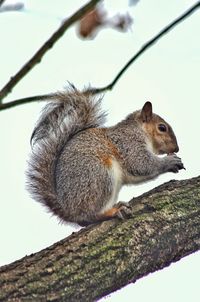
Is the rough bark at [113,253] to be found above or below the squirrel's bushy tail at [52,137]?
below

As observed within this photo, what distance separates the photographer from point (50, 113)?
9.64ft

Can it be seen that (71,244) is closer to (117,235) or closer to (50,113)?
(117,235)

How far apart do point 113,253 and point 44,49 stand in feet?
4.34

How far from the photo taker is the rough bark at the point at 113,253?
2014mm

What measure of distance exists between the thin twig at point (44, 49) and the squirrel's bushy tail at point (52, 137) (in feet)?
5.97

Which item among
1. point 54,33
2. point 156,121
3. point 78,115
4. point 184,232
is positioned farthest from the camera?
point 156,121

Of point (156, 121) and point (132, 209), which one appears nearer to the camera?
point (132, 209)

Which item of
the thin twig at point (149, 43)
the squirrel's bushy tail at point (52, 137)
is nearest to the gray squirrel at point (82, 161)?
the squirrel's bushy tail at point (52, 137)

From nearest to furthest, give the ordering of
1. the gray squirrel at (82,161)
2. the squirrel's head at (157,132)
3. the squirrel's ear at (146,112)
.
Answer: the gray squirrel at (82,161)
the squirrel's head at (157,132)
the squirrel's ear at (146,112)

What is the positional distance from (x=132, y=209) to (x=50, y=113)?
73cm

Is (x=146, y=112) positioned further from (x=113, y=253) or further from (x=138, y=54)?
(x=138, y=54)

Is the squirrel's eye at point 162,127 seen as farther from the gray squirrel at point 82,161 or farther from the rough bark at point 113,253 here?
the rough bark at point 113,253

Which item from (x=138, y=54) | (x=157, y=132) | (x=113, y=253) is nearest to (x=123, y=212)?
(x=113, y=253)

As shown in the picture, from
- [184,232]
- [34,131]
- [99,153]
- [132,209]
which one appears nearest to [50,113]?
[34,131]
